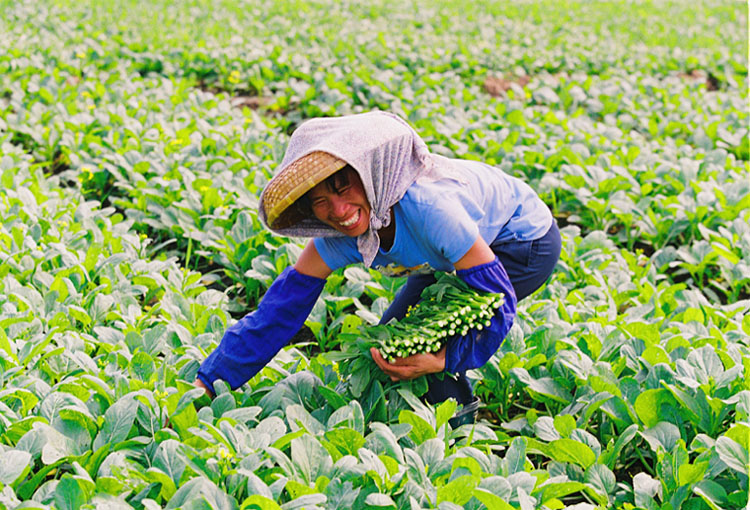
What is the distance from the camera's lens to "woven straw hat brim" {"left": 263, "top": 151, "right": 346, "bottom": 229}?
7.29ft

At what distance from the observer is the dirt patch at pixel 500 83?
8930mm

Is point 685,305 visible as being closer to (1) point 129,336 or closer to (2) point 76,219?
(1) point 129,336

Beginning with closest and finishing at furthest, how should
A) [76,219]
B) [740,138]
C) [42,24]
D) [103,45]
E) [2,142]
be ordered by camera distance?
[76,219]
[2,142]
[740,138]
[103,45]
[42,24]

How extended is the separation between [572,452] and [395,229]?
0.98 m

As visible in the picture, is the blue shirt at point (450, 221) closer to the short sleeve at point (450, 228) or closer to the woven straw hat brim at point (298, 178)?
the short sleeve at point (450, 228)

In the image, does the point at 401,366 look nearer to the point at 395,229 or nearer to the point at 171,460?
the point at 395,229

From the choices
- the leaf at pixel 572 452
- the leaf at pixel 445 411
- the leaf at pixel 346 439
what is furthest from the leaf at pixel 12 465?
the leaf at pixel 572 452

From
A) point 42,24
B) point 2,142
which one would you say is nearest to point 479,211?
point 2,142

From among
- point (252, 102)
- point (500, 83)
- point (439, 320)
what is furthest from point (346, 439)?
point (500, 83)

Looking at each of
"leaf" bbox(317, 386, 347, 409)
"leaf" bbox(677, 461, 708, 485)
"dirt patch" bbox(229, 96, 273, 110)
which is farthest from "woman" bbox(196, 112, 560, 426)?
"dirt patch" bbox(229, 96, 273, 110)

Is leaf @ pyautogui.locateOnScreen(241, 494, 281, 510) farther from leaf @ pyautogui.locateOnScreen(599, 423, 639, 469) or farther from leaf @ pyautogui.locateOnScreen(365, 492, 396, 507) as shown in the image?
leaf @ pyautogui.locateOnScreen(599, 423, 639, 469)

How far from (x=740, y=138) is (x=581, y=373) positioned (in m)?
4.55

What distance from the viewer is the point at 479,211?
8.43 ft

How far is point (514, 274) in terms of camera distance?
Answer: 9.62 ft
